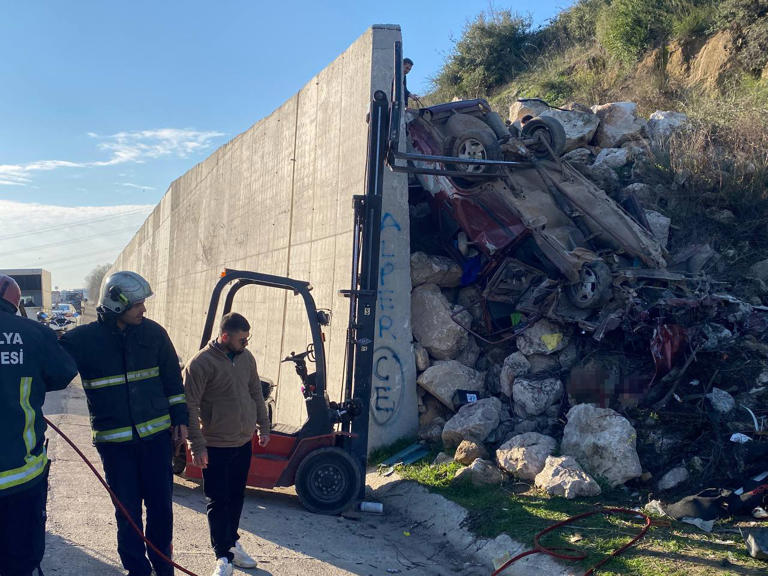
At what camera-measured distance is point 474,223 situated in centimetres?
795

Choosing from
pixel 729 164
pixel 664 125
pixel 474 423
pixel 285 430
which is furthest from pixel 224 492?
pixel 664 125

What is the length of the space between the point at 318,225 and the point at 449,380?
9.37 ft

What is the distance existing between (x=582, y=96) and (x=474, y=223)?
7863 mm

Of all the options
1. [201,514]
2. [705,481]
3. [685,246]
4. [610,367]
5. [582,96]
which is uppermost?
[582,96]

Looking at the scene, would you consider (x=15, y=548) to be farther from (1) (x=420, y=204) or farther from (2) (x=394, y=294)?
Answer: (1) (x=420, y=204)

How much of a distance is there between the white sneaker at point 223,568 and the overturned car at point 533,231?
4168 mm

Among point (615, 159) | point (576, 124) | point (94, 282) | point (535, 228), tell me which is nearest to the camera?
point (535, 228)

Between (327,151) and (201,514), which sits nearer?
(201,514)

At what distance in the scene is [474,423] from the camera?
6.68m

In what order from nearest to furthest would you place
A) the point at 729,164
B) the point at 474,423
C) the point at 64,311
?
the point at 474,423 → the point at 729,164 → the point at 64,311

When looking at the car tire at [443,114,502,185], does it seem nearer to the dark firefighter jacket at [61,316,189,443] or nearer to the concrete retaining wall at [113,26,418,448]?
the concrete retaining wall at [113,26,418,448]

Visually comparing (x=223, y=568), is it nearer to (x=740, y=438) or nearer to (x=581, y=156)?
(x=740, y=438)

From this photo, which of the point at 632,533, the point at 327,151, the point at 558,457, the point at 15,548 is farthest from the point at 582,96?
the point at 15,548

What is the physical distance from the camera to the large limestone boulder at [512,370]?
7215 millimetres
